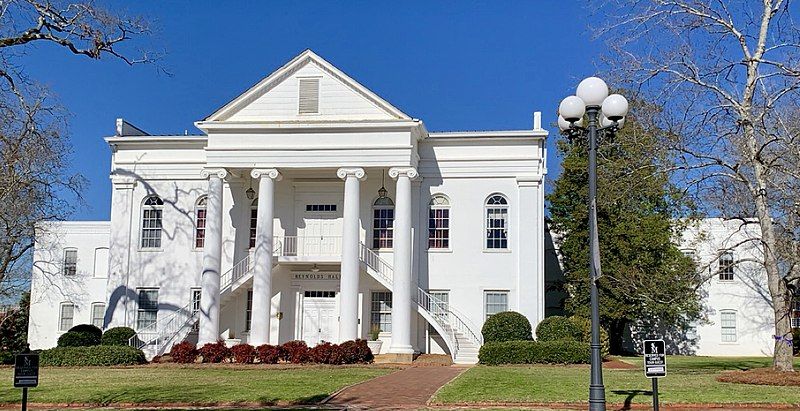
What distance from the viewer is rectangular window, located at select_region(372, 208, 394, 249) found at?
3338cm

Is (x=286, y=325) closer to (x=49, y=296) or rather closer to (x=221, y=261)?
(x=221, y=261)

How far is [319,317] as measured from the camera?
33.5m

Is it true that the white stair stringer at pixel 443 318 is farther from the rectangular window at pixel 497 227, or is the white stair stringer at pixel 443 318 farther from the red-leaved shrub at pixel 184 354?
the red-leaved shrub at pixel 184 354

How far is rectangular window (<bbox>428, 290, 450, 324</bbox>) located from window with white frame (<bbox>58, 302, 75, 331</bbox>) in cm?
1793

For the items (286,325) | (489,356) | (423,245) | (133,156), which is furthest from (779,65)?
(133,156)

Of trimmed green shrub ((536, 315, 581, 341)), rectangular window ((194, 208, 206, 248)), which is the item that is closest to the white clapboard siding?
rectangular window ((194, 208, 206, 248))

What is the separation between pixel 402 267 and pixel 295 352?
4685 millimetres

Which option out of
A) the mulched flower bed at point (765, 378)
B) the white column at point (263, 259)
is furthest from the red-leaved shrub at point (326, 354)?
the mulched flower bed at point (765, 378)

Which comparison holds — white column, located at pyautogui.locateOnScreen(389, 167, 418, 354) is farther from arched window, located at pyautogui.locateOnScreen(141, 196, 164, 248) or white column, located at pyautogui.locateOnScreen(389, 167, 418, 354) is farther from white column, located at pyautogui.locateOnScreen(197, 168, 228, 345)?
arched window, located at pyautogui.locateOnScreen(141, 196, 164, 248)

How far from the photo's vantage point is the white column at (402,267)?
30.4 metres

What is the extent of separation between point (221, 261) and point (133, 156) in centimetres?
578

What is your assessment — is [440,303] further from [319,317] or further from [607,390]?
[607,390]

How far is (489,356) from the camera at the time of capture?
28234 mm

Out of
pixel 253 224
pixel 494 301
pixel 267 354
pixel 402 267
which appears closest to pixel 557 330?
pixel 494 301
